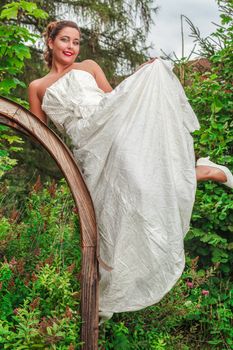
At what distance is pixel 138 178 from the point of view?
3.25 metres

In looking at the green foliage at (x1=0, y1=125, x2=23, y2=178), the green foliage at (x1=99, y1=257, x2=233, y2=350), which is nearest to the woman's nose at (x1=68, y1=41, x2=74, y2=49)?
the green foliage at (x1=0, y1=125, x2=23, y2=178)

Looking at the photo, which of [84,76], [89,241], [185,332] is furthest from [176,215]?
[185,332]

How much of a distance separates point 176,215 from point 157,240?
0.16 meters

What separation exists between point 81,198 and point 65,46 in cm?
93

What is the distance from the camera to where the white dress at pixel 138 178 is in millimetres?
3279

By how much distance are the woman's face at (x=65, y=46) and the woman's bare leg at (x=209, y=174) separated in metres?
0.96

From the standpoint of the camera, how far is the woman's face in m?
3.63

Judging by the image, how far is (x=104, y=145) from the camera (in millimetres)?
3381

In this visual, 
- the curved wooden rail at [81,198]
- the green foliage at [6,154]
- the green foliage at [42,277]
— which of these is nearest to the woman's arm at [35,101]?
the curved wooden rail at [81,198]

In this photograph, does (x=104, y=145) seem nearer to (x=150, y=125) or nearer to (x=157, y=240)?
(x=150, y=125)

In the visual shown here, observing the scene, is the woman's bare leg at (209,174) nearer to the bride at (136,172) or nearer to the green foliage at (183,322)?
the bride at (136,172)

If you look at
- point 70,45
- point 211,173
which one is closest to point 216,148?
point 211,173

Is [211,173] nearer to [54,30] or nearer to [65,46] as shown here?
[65,46]

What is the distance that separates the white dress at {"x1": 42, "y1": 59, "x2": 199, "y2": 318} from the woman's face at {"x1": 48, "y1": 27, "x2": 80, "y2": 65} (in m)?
0.27
